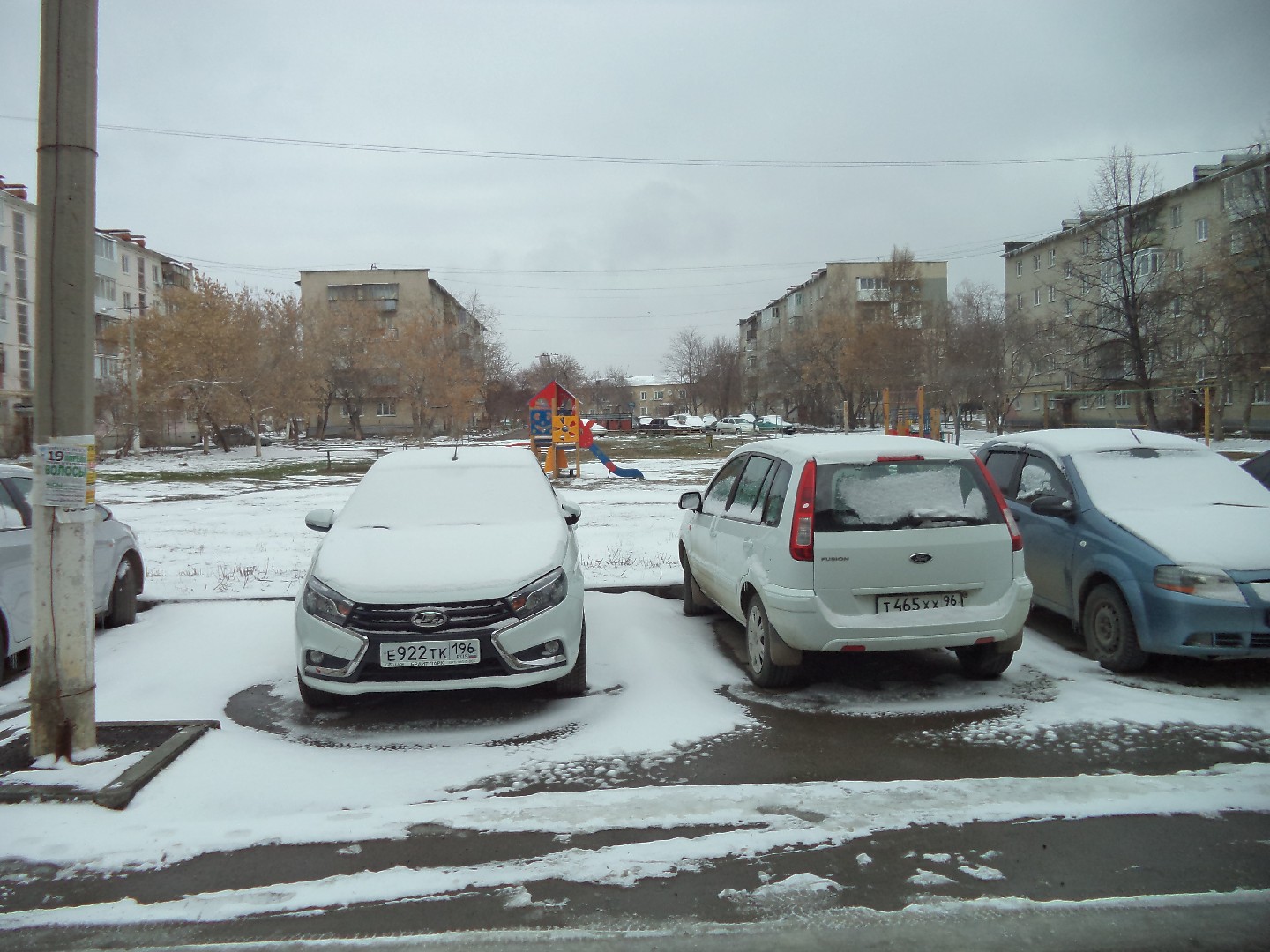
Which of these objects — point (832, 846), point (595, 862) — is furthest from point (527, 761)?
point (832, 846)

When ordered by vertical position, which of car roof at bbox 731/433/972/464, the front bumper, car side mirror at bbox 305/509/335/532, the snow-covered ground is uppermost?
car roof at bbox 731/433/972/464

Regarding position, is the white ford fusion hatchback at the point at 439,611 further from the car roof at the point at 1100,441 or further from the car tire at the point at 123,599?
the car roof at the point at 1100,441

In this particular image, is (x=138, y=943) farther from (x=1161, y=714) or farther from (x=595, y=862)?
(x=1161, y=714)

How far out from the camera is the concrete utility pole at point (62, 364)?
14.3 feet

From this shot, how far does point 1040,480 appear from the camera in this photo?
291 inches

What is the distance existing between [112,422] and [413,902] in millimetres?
50113

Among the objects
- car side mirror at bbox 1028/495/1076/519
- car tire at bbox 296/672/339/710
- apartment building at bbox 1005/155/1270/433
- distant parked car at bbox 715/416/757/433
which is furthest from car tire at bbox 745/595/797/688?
distant parked car at bbox 715/416/757/433

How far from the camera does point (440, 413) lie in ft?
191

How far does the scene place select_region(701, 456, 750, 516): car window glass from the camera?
23.6 ft

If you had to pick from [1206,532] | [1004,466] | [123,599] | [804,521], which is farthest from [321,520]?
[1206,532]

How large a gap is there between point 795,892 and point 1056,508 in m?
4.45

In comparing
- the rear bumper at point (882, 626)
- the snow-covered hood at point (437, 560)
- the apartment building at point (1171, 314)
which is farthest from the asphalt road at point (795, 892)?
the apartment building at point (1171, 314)

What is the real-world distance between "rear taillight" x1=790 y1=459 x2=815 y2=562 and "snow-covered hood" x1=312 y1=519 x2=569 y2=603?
Result: 1486mm

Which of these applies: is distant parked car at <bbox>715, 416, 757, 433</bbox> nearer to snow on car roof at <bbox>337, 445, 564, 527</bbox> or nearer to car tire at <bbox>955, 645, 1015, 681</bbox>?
snow on car roof at <bbox>337, 445, 564, 527</bbox>
